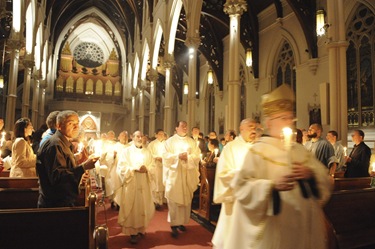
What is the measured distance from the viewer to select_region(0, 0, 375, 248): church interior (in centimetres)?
905

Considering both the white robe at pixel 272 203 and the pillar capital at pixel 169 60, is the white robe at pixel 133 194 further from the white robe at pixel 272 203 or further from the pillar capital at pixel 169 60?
the pillar capital at pixel 169 60

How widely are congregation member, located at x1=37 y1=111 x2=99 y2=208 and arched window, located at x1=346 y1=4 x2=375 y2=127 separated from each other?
10.5 meters

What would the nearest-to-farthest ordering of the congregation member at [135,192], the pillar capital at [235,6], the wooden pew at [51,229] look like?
the wooden pew at [51,229] → the congregation member at [135,192] → the pillar capital at [235,6]

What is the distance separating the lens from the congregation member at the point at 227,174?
11.3 feet

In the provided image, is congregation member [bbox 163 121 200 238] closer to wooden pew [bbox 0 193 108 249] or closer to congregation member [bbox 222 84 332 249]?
wooden pew [bbox 0 193 108 249]

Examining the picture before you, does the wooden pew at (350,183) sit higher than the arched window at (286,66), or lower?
lower

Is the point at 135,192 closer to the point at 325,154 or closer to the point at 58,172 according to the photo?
the point at 58,172

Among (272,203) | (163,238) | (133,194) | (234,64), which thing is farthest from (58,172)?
(234,64)

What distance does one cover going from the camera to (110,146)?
10031 millimetres

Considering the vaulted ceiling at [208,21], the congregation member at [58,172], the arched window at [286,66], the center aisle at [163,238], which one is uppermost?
the vaulted ceiling at [208,21]

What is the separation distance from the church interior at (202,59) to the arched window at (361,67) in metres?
0.04

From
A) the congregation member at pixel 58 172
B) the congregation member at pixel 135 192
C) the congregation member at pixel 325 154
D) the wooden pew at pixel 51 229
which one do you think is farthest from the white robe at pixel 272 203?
the congregation member at pixel 325 154

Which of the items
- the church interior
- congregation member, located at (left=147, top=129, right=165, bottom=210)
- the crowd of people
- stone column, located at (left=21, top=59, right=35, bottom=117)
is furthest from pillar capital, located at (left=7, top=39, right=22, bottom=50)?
the crowd of people

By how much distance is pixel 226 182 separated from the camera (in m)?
3.45
